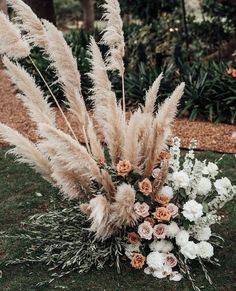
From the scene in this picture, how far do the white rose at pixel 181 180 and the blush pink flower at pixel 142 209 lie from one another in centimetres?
33

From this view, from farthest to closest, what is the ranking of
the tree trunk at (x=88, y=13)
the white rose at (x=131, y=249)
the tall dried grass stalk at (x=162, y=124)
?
the tree trunk at (x=88, y=13) → the white rose at (x=131, y=249) → the tall dried grass stalk at (x=162, y=124)

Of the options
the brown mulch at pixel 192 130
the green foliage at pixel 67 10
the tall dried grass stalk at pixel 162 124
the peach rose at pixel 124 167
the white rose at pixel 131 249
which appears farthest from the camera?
the green foliage at pixel 67 10

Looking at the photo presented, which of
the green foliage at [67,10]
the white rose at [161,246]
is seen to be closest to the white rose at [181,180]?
the white rose at [161,246]

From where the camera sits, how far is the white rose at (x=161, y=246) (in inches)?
163

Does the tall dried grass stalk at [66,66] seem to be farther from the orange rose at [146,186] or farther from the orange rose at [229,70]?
the orange rose at [229,70]

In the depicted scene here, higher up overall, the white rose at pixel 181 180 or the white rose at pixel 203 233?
the white rose at pixel 181 180

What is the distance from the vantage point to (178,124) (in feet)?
27.1

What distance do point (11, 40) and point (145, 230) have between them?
1684 mm

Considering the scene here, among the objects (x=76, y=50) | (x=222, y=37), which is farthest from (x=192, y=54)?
(x=76, y=50)

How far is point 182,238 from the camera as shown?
161 inches

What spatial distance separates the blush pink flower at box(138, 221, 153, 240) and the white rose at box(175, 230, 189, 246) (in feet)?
0.70

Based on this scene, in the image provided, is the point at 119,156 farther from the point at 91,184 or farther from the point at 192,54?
the point at 192,54

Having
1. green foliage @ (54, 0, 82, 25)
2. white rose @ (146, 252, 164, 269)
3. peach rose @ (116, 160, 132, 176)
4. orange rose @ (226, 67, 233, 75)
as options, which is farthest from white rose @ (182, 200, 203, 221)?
green foliage @ (54, 0, 82, 25)

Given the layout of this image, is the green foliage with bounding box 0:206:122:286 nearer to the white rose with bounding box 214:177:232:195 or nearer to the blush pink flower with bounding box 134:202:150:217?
the blush pink flower with bounding box 134:202:150:217
